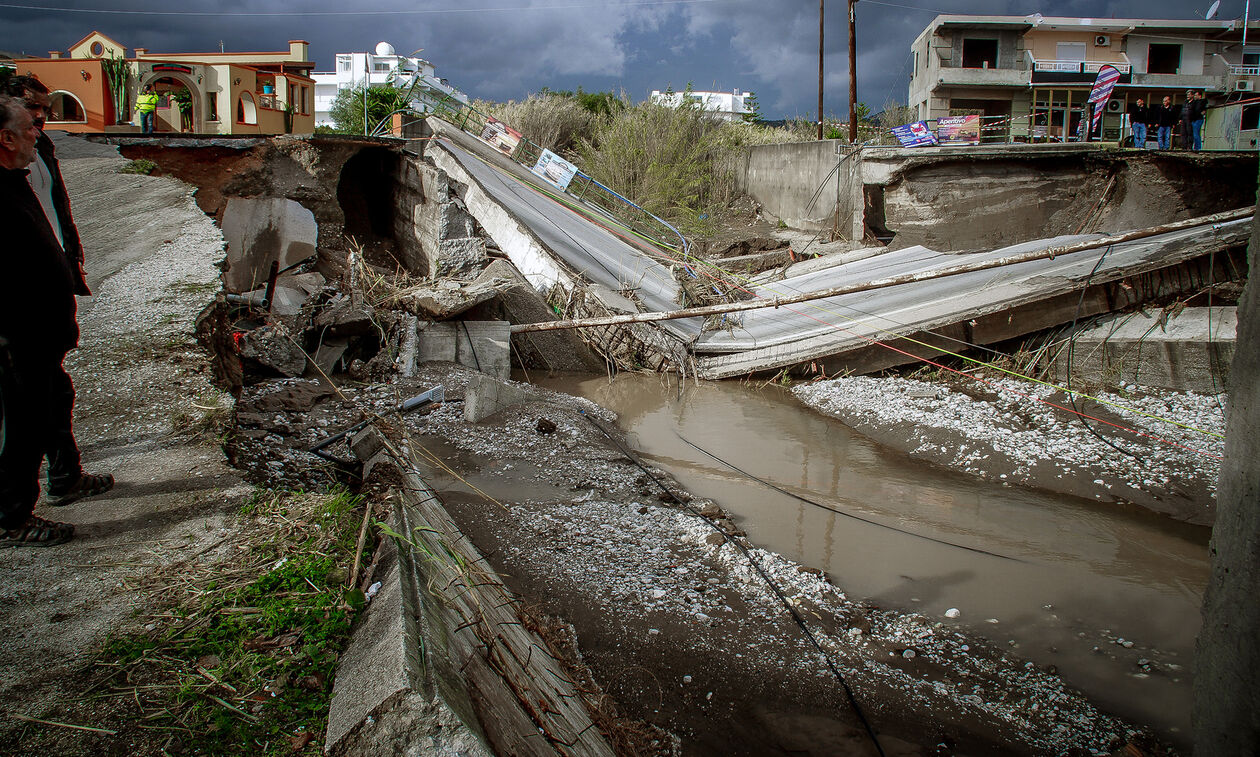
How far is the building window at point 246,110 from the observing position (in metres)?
20.5

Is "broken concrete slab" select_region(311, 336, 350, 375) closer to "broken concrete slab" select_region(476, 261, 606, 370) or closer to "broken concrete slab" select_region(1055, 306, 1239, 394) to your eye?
"broken concrete slab" select_region(476, 261, 606, 370)

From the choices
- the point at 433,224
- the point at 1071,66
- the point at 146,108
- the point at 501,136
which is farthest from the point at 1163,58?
the point at 146,108

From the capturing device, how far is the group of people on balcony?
17031mm

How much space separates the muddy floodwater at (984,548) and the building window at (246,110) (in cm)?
1959

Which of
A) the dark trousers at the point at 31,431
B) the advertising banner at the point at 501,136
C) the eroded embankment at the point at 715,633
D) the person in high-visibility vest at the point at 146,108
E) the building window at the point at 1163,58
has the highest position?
the building window at the point at 1163,58

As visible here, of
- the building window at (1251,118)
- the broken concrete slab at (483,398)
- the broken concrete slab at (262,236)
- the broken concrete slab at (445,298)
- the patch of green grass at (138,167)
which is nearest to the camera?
the broken concrete slab at (483,398)

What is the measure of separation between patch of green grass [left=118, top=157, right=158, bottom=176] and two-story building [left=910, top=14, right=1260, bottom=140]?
1478 inches

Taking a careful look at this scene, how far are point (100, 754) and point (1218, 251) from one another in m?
7.65

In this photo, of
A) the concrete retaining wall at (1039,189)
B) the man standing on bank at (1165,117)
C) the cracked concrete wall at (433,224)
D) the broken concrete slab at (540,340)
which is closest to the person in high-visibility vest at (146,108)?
the cracked concrete wall at (433,224)

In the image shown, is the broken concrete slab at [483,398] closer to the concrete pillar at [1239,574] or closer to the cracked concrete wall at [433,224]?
the cracked concrete wall at [433,224]

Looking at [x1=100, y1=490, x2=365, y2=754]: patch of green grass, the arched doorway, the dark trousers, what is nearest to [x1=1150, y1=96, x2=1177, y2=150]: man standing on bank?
[x1=100, y1=490, x2=365, y2=754]: patch of green grass

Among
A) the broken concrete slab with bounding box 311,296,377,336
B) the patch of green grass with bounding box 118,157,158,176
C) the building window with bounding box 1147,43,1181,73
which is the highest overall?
the building window with bounding box 1147,43,1181,73

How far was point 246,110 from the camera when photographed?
2102cm

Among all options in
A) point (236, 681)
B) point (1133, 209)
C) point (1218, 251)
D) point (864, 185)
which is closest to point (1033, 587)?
point (236, 681)
